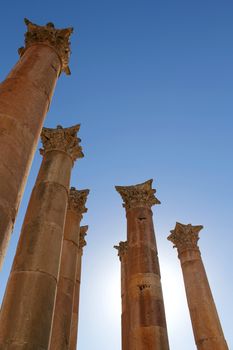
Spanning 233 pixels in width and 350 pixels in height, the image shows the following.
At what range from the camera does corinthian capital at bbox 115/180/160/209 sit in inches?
964

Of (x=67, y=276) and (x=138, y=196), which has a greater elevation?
(x=138, y=196)

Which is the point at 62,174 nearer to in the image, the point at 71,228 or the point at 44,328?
the point at 71,228

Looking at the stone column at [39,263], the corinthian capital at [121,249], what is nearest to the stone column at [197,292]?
the corinthian capital at [121,249]

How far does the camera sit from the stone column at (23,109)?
7.47 metres

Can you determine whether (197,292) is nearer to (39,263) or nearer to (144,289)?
(144,289)

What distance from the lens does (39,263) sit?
12.4 m

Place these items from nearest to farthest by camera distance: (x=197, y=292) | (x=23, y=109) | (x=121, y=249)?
1. (x=23, y=109)
2. (x=197, y=292)
3. (x=121, y=249)

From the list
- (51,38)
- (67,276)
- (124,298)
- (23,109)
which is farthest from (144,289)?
(51,38)

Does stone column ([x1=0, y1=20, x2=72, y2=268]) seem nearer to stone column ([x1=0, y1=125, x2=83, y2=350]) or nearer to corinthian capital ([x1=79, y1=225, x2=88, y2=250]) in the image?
stone column ([x1=0, y1=125, x2=83, y2=350])

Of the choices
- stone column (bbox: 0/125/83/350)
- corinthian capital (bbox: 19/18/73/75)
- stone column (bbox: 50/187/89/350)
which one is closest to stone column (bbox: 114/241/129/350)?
stone column (bbox: 50/187/89/350)

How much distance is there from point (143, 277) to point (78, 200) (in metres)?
8.38

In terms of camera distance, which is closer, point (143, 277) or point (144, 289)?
point (144, 289)

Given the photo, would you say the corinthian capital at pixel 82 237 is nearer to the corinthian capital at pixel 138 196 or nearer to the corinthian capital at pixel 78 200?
the corinthian capital at pixel 78 200

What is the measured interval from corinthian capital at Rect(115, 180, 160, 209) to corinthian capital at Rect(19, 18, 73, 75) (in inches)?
469
